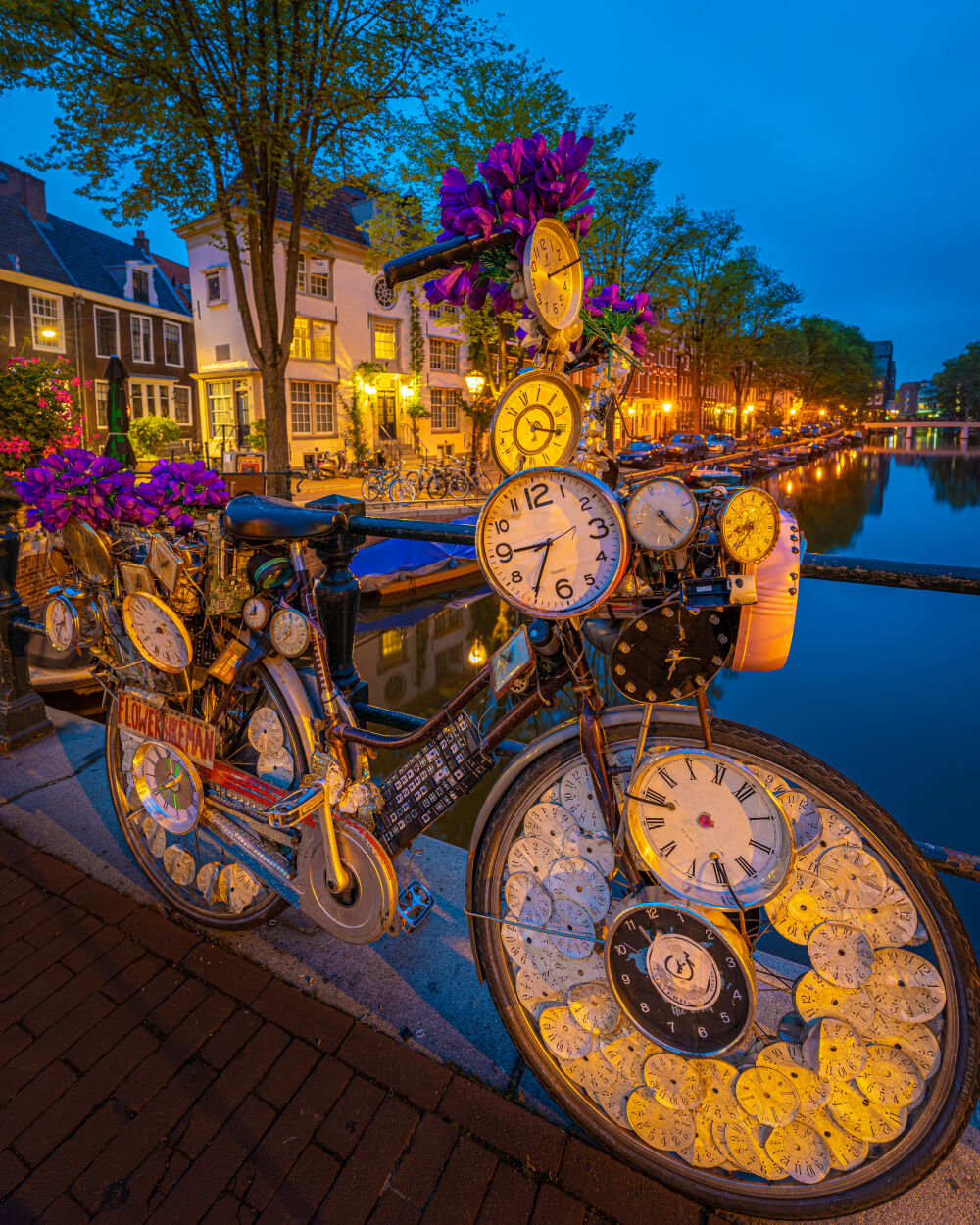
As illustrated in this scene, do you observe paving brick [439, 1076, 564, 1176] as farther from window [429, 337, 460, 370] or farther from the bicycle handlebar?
window [429, 337, 460, 370]

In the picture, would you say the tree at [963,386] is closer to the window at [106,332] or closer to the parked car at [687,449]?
the parked car at [687,449]

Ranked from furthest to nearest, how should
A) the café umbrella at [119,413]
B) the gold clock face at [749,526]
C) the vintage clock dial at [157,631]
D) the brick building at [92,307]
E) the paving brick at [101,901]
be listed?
the brick building at [92,307] → the café umbrella at [119,413] → the paving brick at [101,901] → the vintage clock dial at [157,631] → the gold clock face at [749,526]

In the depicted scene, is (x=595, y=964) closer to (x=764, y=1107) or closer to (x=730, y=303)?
(x=764, y=1107)

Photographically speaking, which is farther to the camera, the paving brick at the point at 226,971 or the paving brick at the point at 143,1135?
the paving brick at the point at 226,971

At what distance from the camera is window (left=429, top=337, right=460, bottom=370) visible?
3269 cm

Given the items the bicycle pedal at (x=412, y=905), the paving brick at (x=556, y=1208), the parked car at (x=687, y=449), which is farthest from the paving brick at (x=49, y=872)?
the parked car at (x=687, y=449)

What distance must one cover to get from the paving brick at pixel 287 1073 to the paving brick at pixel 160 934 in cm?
46

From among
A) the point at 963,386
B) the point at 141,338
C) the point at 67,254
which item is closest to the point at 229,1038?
the point at 141,338

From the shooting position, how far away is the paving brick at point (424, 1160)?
1.45m

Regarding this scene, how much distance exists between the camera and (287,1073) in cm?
173

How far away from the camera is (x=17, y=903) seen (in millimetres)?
2400

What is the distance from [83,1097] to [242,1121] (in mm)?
441

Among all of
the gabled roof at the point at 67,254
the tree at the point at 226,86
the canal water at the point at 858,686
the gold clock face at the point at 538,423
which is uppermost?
the gabled roof at the point at 67,254

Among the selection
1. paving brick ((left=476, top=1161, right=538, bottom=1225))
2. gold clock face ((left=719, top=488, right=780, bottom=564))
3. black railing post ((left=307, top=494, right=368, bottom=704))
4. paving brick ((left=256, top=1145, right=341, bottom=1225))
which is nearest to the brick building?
black railing post ((left=307, top=494, right=368, bottom=704))
